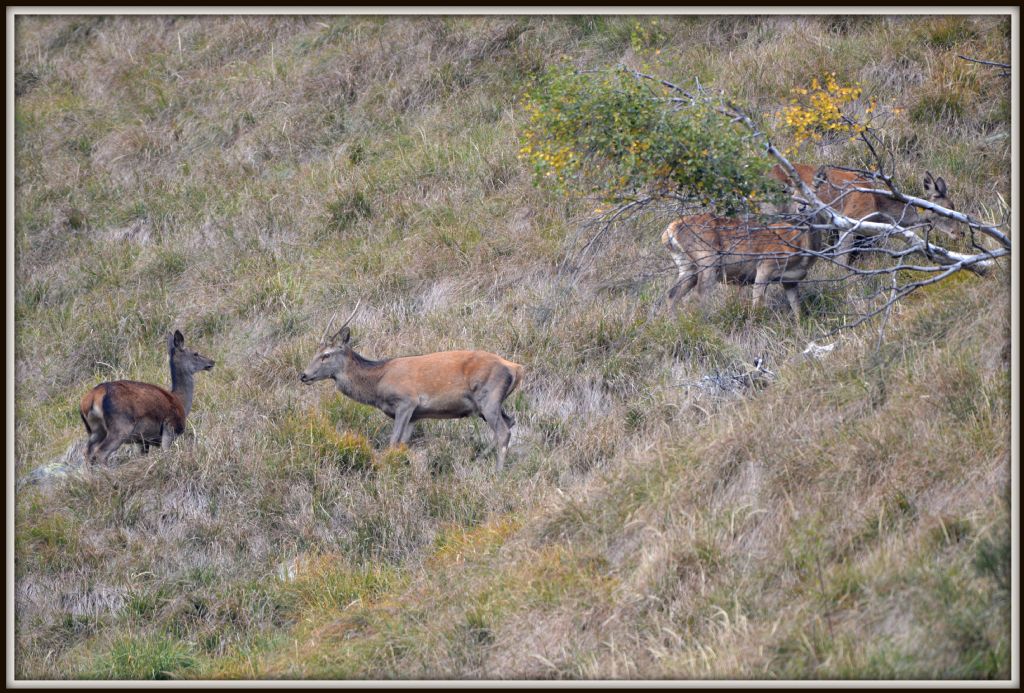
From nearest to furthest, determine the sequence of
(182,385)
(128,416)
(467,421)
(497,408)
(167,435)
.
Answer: (497,408), (128,416), (167,435), (467,421), (182,385)

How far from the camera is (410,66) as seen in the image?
20.2m

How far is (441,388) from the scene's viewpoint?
12250 mm

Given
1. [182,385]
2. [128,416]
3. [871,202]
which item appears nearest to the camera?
[128,416]

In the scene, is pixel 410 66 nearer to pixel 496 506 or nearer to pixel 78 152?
pixel 78 152

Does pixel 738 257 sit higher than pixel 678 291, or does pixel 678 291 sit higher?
pixel 738 257

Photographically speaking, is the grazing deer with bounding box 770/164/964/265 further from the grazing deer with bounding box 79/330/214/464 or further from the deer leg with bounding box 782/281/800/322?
the grazing deer with bounding box 79/330/214/464

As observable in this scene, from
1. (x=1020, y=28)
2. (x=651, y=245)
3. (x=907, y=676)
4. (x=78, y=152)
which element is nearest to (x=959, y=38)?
(x=651, y=245)

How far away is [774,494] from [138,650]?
4620 mm

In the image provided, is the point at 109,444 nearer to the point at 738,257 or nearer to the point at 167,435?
the point at 167,435

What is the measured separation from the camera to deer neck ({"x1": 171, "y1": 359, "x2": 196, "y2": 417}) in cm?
1346

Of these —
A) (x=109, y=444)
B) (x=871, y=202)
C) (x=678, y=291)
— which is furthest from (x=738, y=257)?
(x=109, y=444)

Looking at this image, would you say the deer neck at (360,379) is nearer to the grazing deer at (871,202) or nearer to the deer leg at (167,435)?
the deer leg at (167,435)

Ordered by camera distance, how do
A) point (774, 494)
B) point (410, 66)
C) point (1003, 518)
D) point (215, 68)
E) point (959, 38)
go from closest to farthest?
1. point (1003, 518)
2. point (774, 494)
3. point (959, 38)
4. point (410, 66)
5. point (215, 68)

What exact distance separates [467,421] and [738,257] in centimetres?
313
